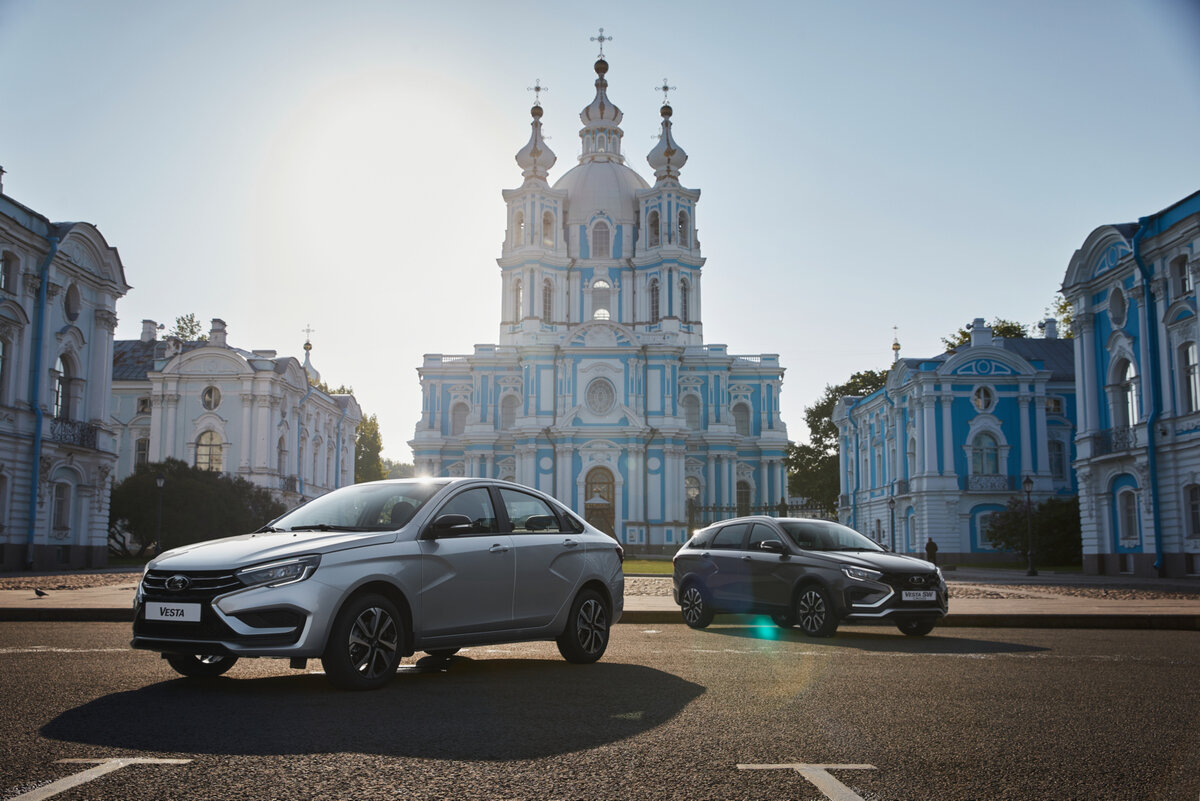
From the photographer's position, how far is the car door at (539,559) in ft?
30.2

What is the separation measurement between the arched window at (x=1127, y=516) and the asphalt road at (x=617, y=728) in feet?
86.2

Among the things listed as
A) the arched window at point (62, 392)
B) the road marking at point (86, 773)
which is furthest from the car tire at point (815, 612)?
the arched window at point (62, 392)

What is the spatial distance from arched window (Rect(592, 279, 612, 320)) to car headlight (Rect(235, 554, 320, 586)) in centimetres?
6491

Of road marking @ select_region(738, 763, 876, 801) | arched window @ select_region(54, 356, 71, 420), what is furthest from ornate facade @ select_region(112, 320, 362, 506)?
road marking @ select_region(738, 763, 876, 801)

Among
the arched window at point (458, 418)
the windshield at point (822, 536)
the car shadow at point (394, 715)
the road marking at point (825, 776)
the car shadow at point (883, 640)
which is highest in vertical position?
the arched window at point (458, 418)

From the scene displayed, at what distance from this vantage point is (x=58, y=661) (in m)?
9.28

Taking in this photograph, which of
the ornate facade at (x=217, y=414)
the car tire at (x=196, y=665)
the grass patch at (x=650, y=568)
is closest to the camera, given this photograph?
the car tire at (x=196, y=665)

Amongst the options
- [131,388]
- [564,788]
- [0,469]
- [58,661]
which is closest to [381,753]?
[564,788]

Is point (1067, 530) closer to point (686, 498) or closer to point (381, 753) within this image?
point (686, 498)

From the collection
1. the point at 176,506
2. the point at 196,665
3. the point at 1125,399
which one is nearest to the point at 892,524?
the point at 1125,399

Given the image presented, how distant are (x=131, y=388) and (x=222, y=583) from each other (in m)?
57.3

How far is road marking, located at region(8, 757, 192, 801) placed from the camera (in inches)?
181

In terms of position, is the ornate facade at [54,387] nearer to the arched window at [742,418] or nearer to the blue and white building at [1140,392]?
the blue and white building at [1140,392]

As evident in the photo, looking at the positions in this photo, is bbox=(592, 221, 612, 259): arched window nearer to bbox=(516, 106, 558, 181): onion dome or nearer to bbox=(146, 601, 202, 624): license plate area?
bbox=(516, 106, 558, 181): onion dome
